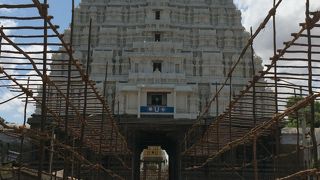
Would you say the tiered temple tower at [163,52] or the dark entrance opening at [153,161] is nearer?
the tiered temple tower at [163,52]

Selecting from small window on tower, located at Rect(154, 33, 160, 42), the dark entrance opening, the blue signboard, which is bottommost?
the dark entrance opening

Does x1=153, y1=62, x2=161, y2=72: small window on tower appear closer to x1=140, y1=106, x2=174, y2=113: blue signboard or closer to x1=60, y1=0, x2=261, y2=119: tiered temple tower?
x1=60, y1=0, x2=261, y2=119: tiered temple tower

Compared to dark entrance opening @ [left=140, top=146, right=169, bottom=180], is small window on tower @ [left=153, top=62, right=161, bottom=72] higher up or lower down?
higher up

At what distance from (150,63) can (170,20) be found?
5.40 meters

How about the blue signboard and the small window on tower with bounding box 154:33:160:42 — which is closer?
the blue signboard

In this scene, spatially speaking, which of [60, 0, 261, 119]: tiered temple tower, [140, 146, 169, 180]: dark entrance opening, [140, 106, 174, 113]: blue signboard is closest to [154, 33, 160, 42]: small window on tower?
[60, 0, 261, 119]: tiered temple tower

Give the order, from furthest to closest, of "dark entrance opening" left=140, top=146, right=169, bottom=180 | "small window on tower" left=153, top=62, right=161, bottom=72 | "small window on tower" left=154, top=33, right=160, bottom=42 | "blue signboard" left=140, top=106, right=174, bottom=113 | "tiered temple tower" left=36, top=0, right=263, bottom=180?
"dark entrance opening" left=140, top=146, right=169, bottom=180, "small window on tower" left=154, top=33, right=160, bottom=42, "small window on tower" left=153, top=62, right=161, bottom=72, "tiered temple tower" left=36, top=0, right=263, bottom=180, "blue signboard" left=140, top=106, right=174, bottom=113

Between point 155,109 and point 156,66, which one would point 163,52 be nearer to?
point 156,66

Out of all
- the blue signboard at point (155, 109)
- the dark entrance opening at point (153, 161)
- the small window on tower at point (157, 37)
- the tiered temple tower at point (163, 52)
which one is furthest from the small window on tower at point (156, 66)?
the dark entrance opening at point (153, 161)

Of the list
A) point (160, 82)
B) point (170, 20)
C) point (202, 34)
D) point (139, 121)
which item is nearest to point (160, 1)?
point (170, 20)

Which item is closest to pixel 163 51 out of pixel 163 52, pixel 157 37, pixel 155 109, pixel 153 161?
pixel 163 52

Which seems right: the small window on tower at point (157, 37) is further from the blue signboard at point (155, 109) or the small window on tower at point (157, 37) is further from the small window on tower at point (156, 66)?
the blue signboard at point (155, 109)

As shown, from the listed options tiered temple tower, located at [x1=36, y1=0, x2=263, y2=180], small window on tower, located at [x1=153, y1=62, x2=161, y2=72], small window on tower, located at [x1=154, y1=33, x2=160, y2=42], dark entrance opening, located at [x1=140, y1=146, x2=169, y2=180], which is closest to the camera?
tiered temple tower, located at [x1=36, y1=0, x2=263, y2=180]

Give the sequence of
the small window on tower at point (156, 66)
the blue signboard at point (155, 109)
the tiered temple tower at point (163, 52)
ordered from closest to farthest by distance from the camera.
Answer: the blue signboard at point (155, 109)
the tiered temple tower at point (163, 52)
the small window on tower at point (156, 66)
